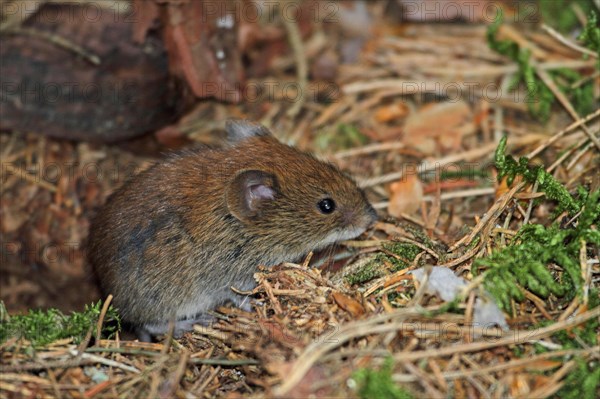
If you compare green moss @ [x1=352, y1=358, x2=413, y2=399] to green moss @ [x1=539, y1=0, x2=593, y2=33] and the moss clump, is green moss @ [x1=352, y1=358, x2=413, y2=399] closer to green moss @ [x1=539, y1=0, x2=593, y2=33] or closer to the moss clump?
the moss clump

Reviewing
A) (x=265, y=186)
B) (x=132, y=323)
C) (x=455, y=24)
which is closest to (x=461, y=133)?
(x=455, y=24)

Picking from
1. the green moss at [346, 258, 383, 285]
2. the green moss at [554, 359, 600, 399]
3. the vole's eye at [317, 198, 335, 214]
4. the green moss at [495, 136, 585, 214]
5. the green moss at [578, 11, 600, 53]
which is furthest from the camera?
the green moss at [578, 11, 600, 53]

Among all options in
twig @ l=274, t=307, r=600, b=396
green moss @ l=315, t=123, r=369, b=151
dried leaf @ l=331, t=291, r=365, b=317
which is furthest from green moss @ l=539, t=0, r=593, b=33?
dried leaf @ l=331, t=291, r=365, b=317

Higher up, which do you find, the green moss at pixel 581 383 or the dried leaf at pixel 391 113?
the dried leaf at pixel 391 113

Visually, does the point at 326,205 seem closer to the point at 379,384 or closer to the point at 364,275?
the point at 364,275

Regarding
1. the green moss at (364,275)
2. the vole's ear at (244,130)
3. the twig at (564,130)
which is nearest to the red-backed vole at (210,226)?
the vole's ear at (244,130)

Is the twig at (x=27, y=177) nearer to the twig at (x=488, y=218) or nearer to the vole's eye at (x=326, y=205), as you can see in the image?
the vole's eye at (x=326, y=205)
